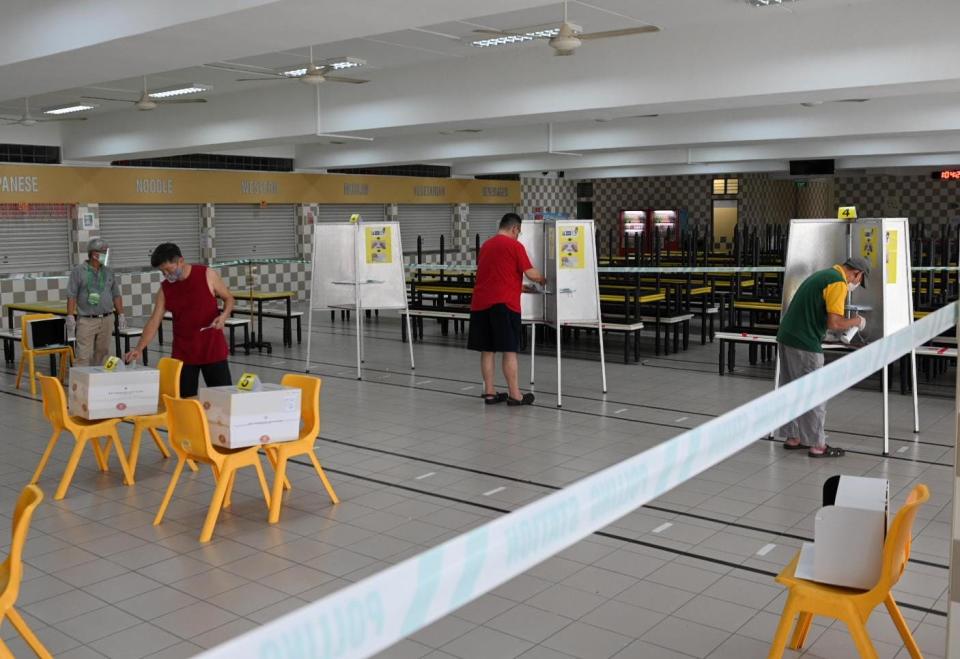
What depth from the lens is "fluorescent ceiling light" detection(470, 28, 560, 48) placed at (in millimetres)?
7210

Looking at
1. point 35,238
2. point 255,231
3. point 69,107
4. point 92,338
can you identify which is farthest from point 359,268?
point 255,231

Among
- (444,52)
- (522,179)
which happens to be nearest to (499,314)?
(444,52)

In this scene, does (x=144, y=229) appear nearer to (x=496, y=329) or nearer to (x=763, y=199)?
(x=496, y=329)

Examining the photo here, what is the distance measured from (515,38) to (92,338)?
15.8 feet

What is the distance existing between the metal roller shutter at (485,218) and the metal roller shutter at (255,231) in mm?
5358

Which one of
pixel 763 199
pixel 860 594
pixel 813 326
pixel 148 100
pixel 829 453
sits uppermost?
pixel 148 100

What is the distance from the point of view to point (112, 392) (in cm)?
596

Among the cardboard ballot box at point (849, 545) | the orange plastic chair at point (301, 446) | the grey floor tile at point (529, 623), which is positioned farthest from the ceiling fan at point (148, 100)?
the cardboard ballot box at point (849, 545)

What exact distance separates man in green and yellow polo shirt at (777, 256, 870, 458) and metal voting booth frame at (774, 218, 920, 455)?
0.47 m

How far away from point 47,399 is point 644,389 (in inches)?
217

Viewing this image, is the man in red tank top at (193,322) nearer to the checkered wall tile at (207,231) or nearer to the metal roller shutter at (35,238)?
the metal roller shutter at (35,238)

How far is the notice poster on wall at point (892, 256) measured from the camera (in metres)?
7.33

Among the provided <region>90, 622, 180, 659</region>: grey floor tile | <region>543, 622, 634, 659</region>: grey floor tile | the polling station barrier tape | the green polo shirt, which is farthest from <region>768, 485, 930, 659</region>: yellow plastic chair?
the green polo shirt

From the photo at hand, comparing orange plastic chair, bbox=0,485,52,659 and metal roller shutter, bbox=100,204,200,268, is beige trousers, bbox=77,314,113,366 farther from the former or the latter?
metal roller shutter, bbox=100,204,200,268
